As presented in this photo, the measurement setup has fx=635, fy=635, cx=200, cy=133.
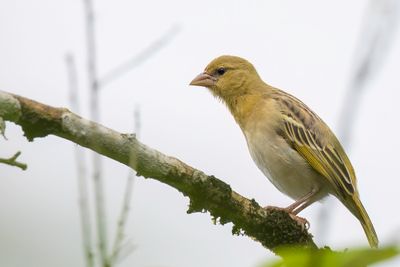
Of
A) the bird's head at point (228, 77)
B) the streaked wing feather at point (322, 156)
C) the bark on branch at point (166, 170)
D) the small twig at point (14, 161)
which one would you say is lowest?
the small twig at point (14, 161)

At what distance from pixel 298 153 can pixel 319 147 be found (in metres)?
0.25

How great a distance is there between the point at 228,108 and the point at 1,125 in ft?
13.5

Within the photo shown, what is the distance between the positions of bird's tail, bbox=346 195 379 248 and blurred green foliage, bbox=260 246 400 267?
4.70 meters

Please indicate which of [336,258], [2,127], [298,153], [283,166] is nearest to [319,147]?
[298,153]

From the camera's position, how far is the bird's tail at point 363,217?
5691mm

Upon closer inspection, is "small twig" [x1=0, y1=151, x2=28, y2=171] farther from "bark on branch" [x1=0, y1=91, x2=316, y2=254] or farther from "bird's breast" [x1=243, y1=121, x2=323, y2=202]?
"bird's breast" [x1=243, y1=121, x2=323, y2=202]

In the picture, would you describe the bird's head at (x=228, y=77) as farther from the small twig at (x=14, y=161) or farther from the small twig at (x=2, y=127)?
the small twig at (x=14, y=161)

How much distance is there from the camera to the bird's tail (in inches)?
224

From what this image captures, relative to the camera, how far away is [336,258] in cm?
114

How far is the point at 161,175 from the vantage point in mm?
3850

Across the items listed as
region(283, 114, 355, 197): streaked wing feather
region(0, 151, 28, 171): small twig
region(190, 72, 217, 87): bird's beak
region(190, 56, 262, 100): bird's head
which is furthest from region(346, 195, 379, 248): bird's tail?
region(0, 151, 28, 171): small twig

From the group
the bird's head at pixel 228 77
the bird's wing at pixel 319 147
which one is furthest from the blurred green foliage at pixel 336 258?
the bird's head at pixel 228 77

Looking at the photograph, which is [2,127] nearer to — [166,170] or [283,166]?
[166,170]

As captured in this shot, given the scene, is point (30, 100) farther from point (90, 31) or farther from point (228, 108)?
point (228, 108)
